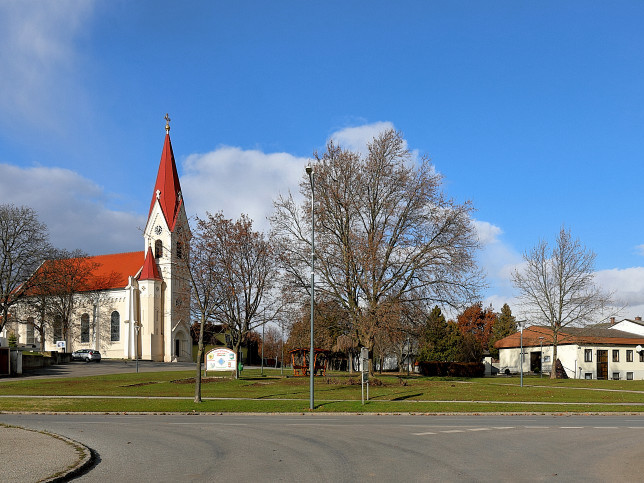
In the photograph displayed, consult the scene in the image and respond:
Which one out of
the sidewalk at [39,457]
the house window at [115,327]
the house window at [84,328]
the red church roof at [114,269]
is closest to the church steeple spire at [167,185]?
the red church roof at [114,269]

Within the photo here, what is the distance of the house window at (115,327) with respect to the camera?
77.4 m

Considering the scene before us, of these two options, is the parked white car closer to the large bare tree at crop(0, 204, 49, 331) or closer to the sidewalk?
the large bare tree at crop(0, 204, 49, 331)

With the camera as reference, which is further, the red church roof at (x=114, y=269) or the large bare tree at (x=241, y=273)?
the red church roof at (x=114, y=269)

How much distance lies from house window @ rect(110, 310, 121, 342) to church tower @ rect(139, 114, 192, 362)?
3.39 m

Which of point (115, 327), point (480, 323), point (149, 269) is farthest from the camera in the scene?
point (480, 323)

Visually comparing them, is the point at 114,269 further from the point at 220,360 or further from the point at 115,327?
the point at 220,360

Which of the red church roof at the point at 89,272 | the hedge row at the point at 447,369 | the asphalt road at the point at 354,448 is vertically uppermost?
the red church roof at the point at 89,272

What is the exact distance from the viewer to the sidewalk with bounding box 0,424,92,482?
9.47 meters

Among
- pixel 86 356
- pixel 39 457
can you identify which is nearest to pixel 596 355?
pixel 86 356

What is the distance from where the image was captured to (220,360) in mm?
43344

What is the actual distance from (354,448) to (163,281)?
228 ft

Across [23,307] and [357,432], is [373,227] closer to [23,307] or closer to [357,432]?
[357,432]

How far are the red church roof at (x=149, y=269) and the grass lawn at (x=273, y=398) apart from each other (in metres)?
37.6

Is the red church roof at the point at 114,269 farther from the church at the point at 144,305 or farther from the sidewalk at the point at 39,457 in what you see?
the sidewalk at the point at 39,457
